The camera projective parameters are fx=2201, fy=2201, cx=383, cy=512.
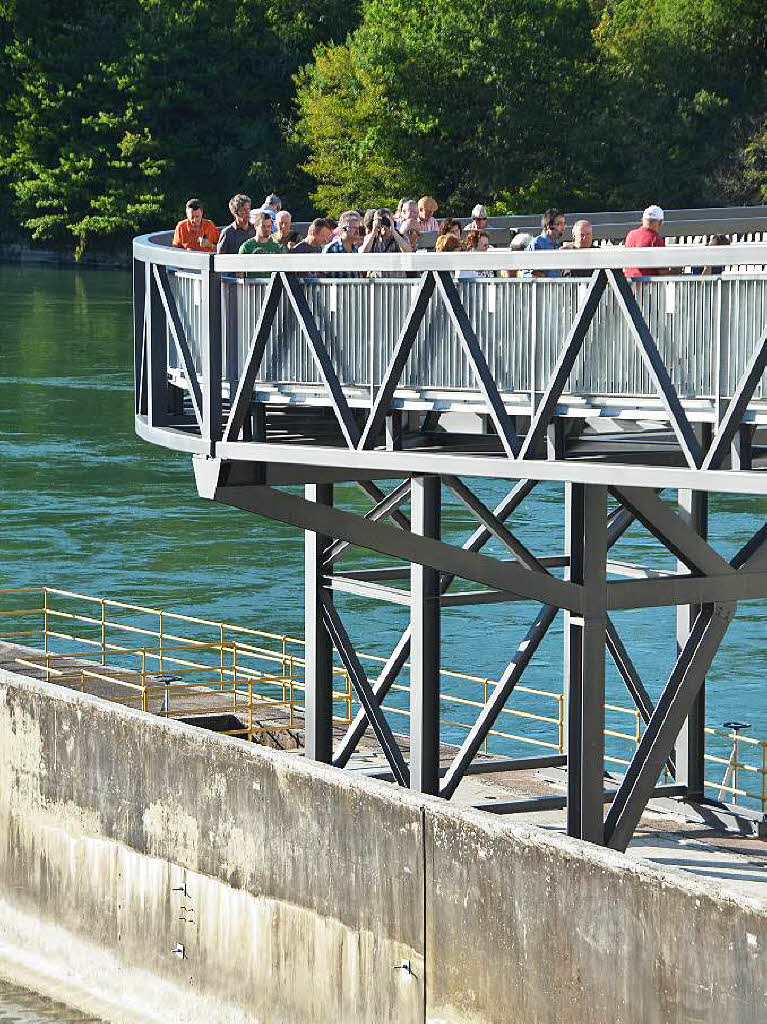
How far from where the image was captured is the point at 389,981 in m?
15.4

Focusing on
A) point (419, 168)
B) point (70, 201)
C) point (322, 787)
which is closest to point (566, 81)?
point (419, 168)

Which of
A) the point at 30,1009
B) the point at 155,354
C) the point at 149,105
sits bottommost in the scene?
the point at 30,1009

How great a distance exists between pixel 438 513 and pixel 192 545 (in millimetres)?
29821

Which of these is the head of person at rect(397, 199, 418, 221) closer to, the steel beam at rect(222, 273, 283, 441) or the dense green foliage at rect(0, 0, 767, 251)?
the steel beam at rect(222, 273, 283, 441)

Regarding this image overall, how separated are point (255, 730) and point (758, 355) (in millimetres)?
10979

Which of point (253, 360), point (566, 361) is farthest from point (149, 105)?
point (566, 361)

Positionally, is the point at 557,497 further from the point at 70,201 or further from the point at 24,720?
the point at 70,201

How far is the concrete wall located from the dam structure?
0.9 inches

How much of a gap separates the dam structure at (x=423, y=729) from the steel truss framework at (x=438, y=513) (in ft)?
0.09

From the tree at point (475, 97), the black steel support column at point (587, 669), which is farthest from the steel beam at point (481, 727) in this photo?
the tree at point (475, 97)

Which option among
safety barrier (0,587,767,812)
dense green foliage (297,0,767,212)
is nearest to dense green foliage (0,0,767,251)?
dense green foliage (297,0,767,212)

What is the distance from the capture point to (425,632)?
17406 mm

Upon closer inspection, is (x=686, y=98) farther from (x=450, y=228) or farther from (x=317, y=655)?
(x=450, y=228)

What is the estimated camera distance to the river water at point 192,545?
36.7 meters
